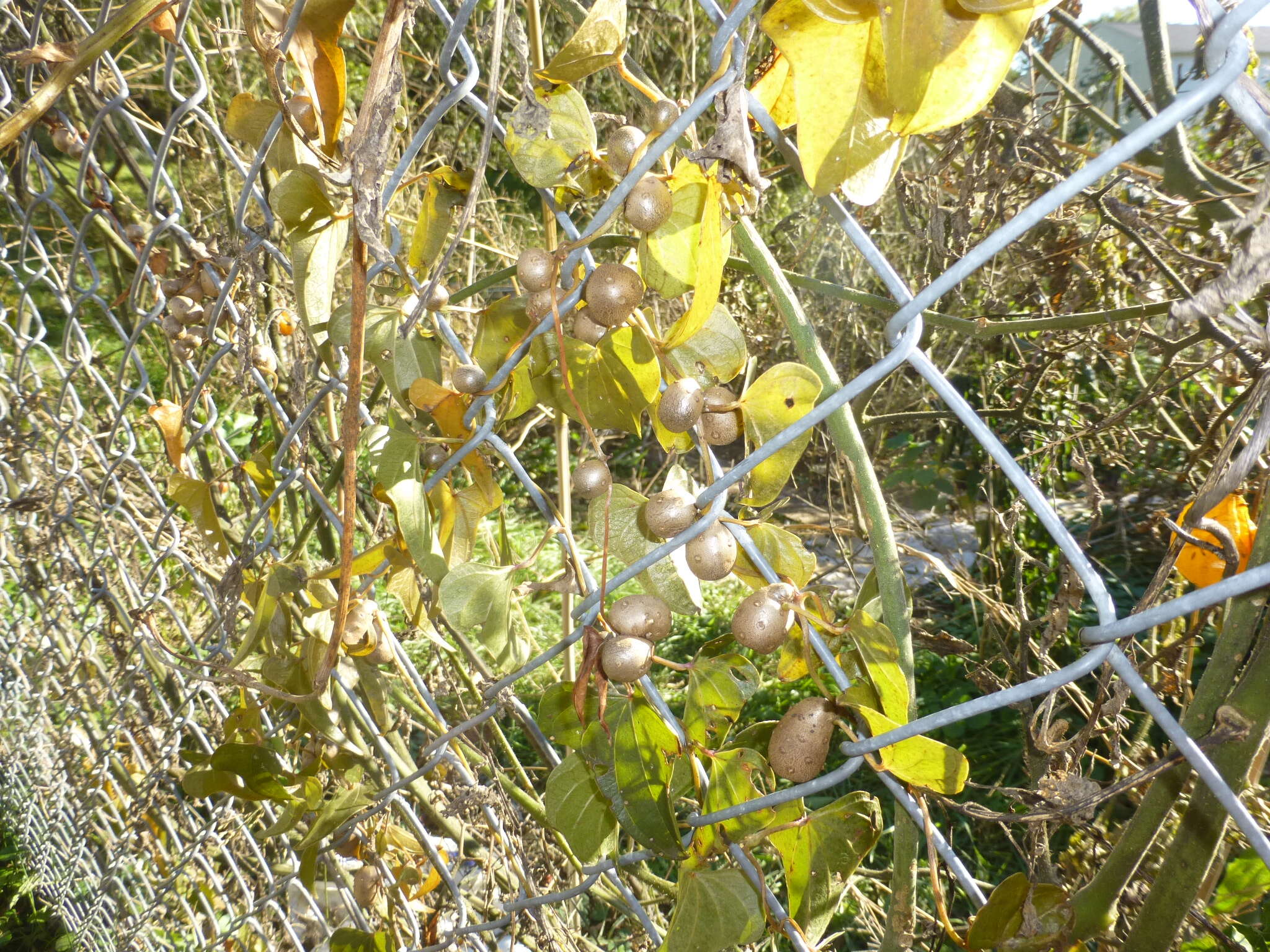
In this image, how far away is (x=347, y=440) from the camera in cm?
53

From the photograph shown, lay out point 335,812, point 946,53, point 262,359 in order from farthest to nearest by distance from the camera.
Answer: point 262,359
point 335,812
point 946,53

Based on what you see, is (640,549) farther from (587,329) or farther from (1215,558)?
(1215,558)

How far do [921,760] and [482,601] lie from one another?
282 millimetres

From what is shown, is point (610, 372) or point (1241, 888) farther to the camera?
point (1241, 888)

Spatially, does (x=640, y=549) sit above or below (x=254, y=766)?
above

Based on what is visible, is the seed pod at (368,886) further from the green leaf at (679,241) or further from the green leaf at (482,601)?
the green leaf at (679,241)

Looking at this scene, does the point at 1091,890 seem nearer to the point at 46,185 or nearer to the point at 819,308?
the point at 46,185

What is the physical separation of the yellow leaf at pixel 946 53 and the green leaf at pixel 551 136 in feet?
0.62

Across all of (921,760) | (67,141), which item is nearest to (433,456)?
(921,760)

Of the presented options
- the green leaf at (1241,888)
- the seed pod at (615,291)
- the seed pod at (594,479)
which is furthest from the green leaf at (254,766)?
the green leaf at (1241,888)

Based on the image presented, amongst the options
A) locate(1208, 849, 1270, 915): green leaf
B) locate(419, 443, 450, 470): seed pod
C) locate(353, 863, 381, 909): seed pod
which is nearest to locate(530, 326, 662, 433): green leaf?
locate(419, 443, 450, 470): seed pod

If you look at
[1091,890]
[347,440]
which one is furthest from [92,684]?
[1091,890]

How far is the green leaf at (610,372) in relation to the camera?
438mm

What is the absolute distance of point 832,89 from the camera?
302 mm
